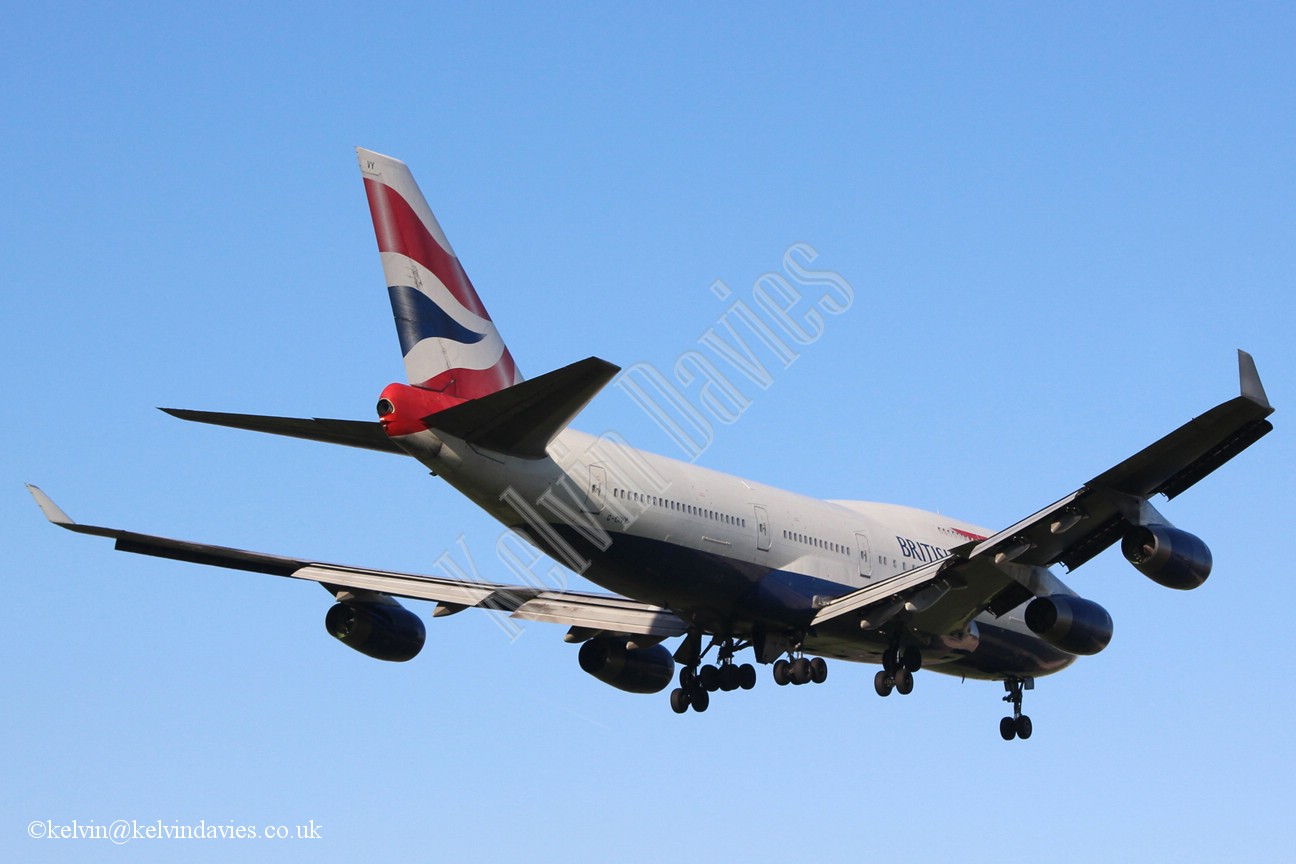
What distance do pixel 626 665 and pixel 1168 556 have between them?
10207mm

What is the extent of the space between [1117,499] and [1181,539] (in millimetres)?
1170

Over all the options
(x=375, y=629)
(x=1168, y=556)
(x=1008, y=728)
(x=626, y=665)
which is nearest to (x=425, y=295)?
(x=375, y=629)

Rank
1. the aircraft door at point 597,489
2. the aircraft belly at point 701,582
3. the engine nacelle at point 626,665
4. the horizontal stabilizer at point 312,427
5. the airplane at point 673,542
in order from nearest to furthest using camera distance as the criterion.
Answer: the horizontal stabilizer at point 312,427
the airplane at point 673,542
the aircraft door at point 597,489
the aircraft belly at point 701,582
the engine nacelle at point 626,665

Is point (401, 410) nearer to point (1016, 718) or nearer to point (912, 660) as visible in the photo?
point (912, 660)

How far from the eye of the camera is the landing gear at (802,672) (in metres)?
27.2

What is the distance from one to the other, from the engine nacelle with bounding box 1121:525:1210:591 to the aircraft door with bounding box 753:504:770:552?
19.5 ft

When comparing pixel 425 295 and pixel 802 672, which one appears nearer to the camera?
A: pixel 425 295

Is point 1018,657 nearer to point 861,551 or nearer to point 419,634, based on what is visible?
point 861,551

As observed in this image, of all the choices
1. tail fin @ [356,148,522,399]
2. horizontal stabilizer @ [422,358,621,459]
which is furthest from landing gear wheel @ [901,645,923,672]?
tail fin @ [356,148,522,399]

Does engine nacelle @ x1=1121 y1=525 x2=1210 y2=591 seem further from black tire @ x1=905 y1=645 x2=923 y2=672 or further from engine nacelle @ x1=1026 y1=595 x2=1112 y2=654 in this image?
black tire @ x1=905 y1=645 x2=923 y2=672

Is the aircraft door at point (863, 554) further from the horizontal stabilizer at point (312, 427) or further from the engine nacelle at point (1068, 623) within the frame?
the horizontal stabilizer at point (312, 427)

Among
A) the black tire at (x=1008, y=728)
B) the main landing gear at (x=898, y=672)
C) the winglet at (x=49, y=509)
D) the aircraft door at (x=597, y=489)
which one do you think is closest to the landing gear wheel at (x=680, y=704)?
the main landing gear at (x=898, y=672)

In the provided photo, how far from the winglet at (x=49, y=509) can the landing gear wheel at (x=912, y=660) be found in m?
14.0

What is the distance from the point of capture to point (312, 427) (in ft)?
72.7
